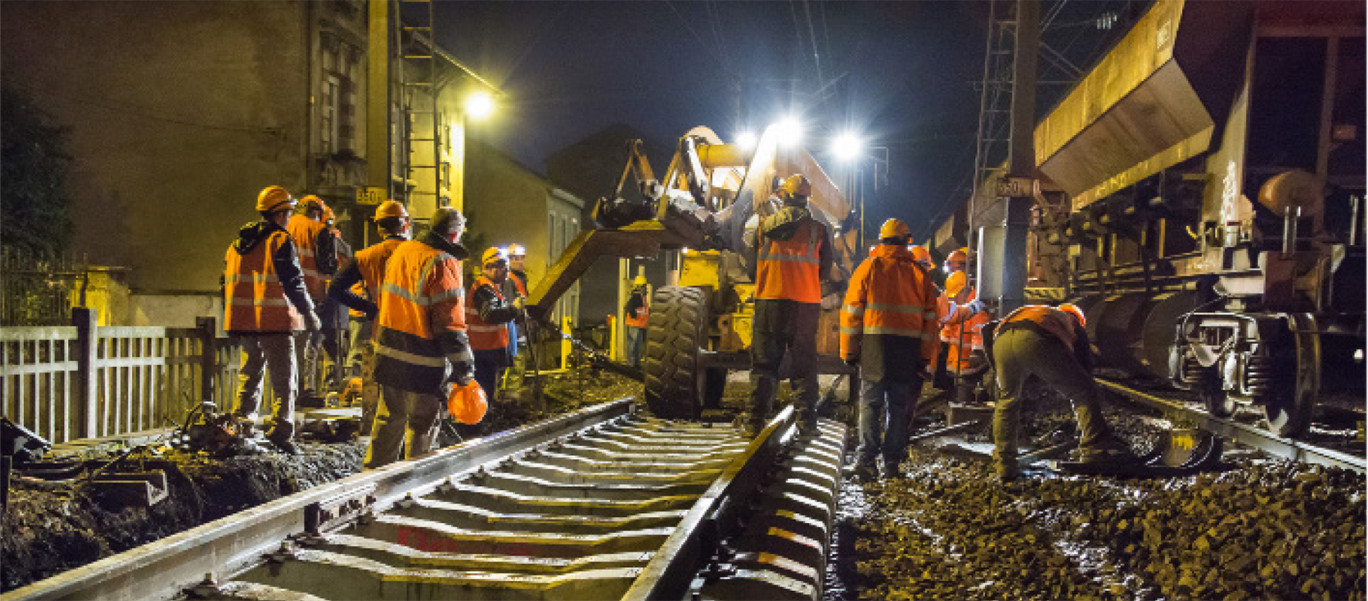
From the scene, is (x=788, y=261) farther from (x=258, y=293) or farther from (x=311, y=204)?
(x=311, y=204)

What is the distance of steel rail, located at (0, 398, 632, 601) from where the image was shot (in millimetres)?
2688

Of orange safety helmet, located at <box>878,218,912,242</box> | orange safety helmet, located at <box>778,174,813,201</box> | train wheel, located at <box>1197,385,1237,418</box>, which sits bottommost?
train wheel, located at <box>1197,385,1237,418</box>

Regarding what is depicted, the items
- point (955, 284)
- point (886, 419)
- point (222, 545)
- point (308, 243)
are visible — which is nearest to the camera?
point (222, 545)

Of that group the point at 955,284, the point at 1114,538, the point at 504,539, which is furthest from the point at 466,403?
the point at 955,284

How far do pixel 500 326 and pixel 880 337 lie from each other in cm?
313

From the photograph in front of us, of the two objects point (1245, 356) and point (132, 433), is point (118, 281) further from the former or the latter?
point (1245, 356)

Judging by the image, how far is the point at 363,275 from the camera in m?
5.69

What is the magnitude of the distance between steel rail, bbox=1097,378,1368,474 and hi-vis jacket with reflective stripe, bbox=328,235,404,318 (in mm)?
5619

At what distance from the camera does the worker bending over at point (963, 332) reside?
8664 millimetres

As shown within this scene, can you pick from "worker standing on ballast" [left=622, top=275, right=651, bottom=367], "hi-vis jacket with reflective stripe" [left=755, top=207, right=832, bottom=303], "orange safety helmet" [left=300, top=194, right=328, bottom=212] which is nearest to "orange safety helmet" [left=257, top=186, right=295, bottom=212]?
"orange safety helmet" [left=300, top=194, right=328, bottom=212]

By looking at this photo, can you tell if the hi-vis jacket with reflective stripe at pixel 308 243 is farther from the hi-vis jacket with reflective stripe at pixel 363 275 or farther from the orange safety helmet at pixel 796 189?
the orange safety helmet at pixel 796 189

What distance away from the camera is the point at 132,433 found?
6633 millimetres

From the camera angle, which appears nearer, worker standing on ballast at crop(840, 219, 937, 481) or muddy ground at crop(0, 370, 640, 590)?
muddy ground at crop(0, 370, 640, 590)

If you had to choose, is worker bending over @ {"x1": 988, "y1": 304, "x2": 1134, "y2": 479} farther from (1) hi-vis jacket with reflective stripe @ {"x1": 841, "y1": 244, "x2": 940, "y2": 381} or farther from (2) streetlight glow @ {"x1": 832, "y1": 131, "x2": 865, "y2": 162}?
(2) streetlight glow @ {"x1": 832, "y1": 131, "x2": 865, "y2": 162}
